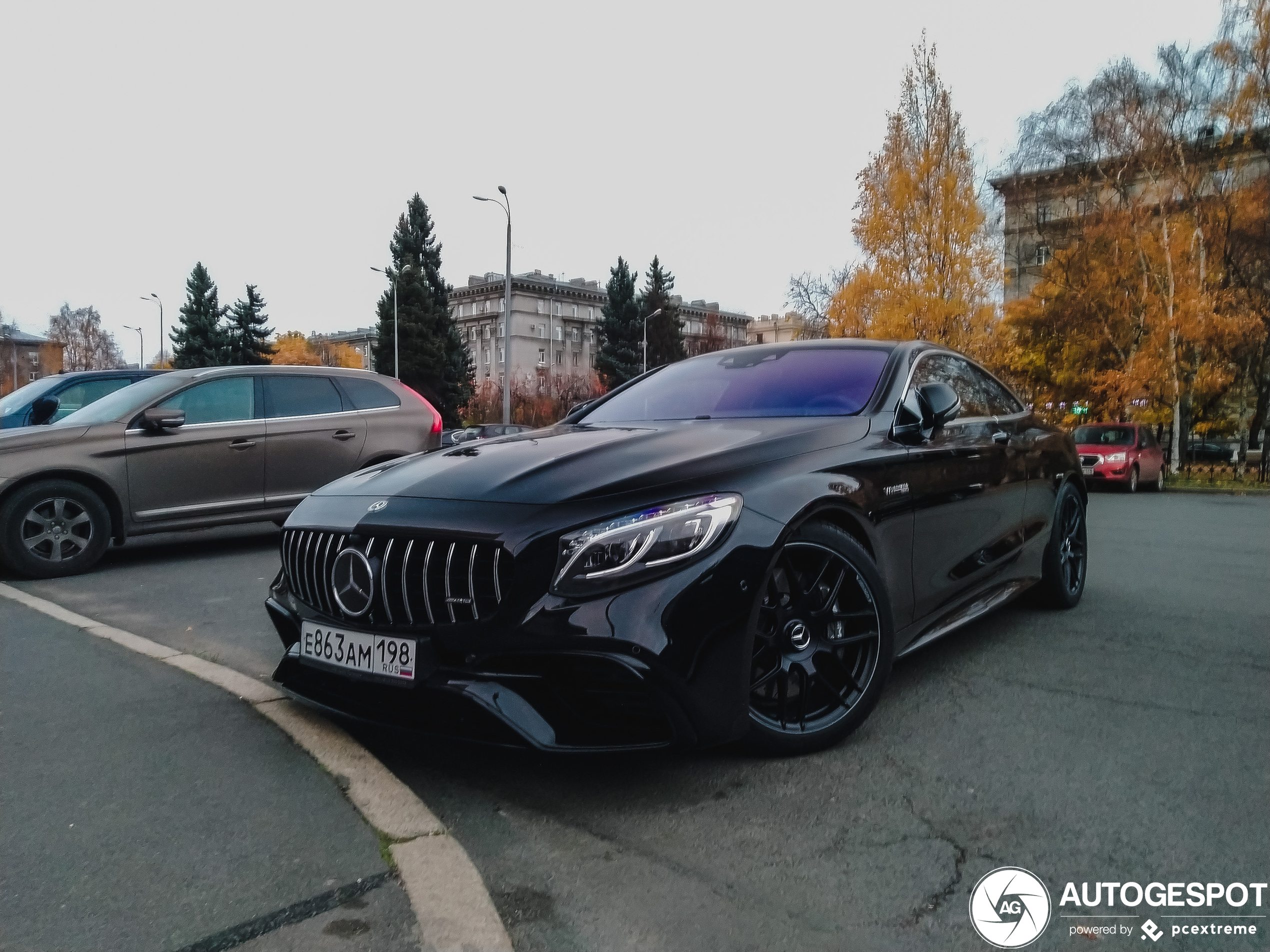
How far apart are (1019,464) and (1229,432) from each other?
36.4 m

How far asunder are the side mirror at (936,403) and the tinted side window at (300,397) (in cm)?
598

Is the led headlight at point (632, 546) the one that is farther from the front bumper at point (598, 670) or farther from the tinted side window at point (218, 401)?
the tinted side window at point (218, 401)

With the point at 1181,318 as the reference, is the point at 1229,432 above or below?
below

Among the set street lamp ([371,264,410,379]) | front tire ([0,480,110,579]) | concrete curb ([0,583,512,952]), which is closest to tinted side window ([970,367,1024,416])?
concrete curb ([0,583,512,952])

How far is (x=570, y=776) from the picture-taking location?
3.07 m

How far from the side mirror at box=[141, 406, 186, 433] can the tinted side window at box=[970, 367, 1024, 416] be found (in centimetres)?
579

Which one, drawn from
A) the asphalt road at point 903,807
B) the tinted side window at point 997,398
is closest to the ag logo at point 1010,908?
the asphalt road at point 903,807

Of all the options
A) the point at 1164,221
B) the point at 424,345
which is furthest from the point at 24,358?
the point at 1164,221

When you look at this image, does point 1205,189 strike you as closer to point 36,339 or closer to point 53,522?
point 53,522

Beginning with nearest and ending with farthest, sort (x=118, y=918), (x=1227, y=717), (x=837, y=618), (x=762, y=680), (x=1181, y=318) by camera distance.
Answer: (x=118, y=918), (x=762, y=680), (x=837, y=618), (x=1227, y=717), (x=1181, y=318)

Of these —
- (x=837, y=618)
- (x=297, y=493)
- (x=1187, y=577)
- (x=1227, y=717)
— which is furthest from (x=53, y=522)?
(x=1187, y=577)

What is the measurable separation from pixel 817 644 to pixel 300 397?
653 cm

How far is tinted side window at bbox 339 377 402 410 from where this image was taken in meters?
8.98

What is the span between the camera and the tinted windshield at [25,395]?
32.6 feet
